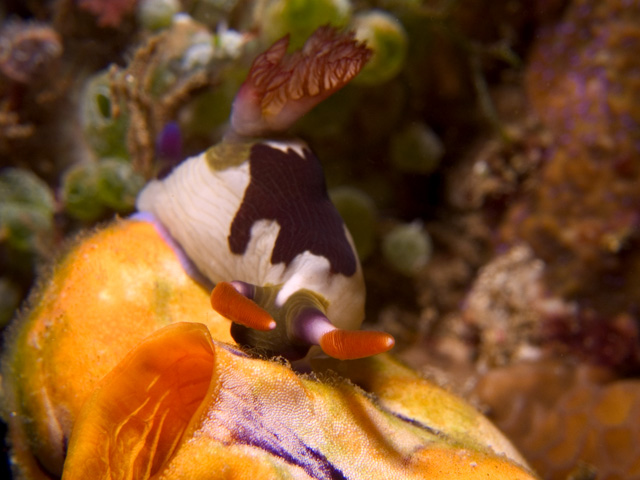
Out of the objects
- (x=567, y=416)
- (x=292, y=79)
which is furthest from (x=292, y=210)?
(x=567, y=416)

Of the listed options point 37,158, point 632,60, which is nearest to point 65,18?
point 37,158

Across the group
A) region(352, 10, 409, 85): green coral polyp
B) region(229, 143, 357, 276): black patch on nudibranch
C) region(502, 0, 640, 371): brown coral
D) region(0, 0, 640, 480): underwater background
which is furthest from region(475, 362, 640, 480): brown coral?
region(352, 10, 409, 85): green coral polyp

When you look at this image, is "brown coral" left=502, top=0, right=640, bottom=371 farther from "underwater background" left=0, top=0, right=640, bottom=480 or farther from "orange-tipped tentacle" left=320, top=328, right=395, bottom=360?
"orange-tipped tentacle" left=320, top=328, right=395, bottom=360

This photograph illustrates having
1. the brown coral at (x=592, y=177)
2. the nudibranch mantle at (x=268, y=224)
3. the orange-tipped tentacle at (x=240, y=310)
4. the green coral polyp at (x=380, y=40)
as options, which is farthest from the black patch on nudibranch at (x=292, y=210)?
the brown coral at (x=592, y=177)

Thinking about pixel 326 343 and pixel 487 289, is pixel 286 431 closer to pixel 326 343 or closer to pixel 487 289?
pixel 326 343

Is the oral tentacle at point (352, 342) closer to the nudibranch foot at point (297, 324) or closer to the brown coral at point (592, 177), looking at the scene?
the nudibranch foot at point (297, 324)
